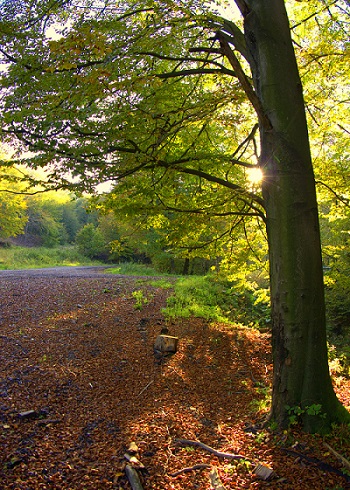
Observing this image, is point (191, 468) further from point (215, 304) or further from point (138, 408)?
point (215, 304)

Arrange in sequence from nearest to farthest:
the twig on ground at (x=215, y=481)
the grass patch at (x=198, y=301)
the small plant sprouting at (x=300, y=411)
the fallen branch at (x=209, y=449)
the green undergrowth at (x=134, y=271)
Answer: the twig on ground at (x=215, y=481), the fallen branch at (x=209, y=449), the small plant sprouting at (x=300, y=411), the grass patch at (x=198, y=301), the green undergrowth at (x=134, y=271)

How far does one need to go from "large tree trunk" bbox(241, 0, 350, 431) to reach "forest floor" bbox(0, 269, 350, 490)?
0.40 m

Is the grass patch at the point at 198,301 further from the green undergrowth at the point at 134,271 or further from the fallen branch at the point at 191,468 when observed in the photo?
the fallen branch at the point at 191,468

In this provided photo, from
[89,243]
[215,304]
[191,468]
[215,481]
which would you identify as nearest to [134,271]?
[215,304]

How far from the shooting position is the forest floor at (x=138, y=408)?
9.89ft

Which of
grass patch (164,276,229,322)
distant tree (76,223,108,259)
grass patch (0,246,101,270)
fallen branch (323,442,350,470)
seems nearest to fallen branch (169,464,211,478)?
fallen branch (323,442,350,470)

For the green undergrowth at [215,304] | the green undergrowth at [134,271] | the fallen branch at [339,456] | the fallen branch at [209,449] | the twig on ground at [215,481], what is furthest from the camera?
the green undergrowth at [134,271]

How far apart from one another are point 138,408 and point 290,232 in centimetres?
276

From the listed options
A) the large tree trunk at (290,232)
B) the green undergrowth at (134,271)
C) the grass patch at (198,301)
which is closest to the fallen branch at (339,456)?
the large tree trunk at (290,232)

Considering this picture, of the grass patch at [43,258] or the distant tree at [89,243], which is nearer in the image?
the grass patch at [43,258]

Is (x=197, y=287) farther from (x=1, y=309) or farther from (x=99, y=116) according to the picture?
(x=99, y=116)

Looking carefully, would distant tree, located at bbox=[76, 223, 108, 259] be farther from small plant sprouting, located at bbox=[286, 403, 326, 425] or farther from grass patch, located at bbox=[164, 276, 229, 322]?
small plant sprouting, located at bbox=[286, 403, 326, 425]

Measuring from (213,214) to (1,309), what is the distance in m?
5.39

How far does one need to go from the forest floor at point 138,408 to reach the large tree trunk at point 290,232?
402 millimetres
